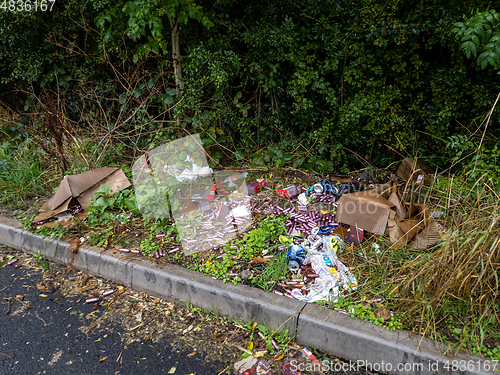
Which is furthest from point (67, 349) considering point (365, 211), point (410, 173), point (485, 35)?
point (485, 35)

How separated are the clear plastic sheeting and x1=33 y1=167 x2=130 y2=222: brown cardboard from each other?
263 mm

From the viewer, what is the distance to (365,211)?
10.8 ft

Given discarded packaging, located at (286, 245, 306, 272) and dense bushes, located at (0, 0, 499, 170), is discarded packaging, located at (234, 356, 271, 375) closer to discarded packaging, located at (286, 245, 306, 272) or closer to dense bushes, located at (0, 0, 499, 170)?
discarded packaging, located at (286, 245, 306, 272)

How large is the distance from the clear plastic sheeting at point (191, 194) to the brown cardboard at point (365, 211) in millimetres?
1123

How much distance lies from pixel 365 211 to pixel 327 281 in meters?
0.91

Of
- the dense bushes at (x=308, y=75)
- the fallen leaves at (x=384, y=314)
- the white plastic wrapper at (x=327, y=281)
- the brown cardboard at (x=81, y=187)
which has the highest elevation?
the dense bushes at (x=308, y=75)

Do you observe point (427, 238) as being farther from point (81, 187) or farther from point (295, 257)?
point (81, 187)

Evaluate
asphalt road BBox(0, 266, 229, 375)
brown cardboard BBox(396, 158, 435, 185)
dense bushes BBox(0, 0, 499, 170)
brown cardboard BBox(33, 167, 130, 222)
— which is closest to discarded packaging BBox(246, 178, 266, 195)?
dense bushes BBox(0, 0, 499, 170)

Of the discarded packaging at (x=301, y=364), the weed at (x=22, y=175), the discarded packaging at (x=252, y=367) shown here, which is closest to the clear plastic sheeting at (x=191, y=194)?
the discarded packaging at (x=252, y=367)

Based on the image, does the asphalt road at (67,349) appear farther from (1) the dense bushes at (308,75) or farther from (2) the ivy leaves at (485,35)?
(2) the ivy leaves at (485,35)

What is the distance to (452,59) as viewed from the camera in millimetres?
4434

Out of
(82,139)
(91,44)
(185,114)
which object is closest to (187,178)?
(185,114)

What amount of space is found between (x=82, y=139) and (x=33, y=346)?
3.74 meters

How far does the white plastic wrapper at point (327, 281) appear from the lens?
2670 millimetres
